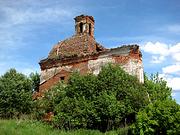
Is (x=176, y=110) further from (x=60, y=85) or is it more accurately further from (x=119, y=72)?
(x=60, y=85)

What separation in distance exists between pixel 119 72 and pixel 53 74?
758cm

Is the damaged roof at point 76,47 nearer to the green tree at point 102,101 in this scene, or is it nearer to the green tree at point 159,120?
the green tree at point 102,101

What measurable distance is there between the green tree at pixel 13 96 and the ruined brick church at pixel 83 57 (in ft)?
9.48

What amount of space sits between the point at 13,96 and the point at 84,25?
8.93 meters

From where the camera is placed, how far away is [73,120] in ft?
63.5

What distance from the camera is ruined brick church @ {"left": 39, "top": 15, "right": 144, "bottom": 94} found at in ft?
77.3

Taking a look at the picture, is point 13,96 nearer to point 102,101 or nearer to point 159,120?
point 102,101

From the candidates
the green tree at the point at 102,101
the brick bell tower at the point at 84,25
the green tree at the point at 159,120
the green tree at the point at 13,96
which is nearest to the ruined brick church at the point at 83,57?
the brick bell tower at the point at 84,25

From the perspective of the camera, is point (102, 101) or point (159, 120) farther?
point (102, 101)

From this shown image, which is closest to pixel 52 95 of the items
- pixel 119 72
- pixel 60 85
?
pixel 60 85

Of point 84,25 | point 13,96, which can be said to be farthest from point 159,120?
point 84,25

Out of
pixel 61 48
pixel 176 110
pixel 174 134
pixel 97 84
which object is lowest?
pixel 174 134

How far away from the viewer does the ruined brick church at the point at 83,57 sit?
23562mm

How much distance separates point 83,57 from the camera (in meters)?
25.5
